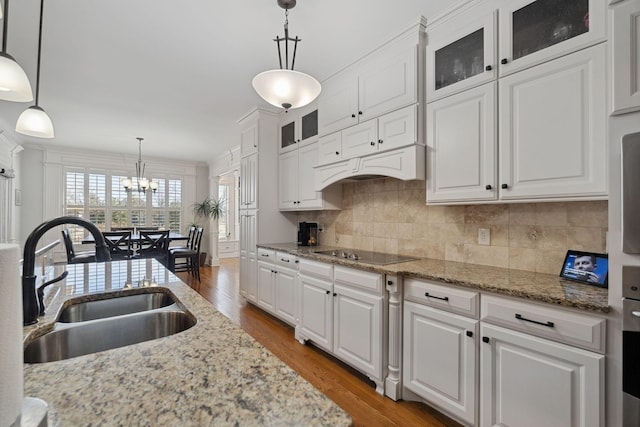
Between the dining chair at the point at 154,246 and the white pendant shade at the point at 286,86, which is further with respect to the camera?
the dining chair at the point at 154,246

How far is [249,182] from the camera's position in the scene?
400 cm

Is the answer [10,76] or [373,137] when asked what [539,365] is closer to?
[373,137]

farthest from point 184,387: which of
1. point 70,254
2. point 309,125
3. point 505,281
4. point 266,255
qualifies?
point 70,254

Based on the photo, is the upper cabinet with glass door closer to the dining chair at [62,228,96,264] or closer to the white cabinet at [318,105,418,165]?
the white cabinet at [318,105,418,165]

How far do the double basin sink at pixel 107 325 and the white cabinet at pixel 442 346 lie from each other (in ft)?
4.56

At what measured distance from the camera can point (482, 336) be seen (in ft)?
5.26

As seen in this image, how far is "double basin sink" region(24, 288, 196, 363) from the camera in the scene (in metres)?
0.98

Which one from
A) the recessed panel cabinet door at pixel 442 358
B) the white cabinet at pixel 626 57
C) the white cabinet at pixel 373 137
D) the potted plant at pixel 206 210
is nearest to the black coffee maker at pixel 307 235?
the white cabinet at pixel 373 137

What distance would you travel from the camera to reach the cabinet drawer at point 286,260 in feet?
9.91

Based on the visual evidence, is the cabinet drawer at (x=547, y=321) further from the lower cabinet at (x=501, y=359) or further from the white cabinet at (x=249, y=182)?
the white cabinet at (x=249, y=182)

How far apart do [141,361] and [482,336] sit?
1612mm

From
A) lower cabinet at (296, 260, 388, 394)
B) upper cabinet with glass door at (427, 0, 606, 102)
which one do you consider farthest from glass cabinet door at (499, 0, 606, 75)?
lower cabinet at (296, 260, 388, 394)

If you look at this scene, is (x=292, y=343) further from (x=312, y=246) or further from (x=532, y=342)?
(x=532, y=342)

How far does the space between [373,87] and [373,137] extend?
0.43m
